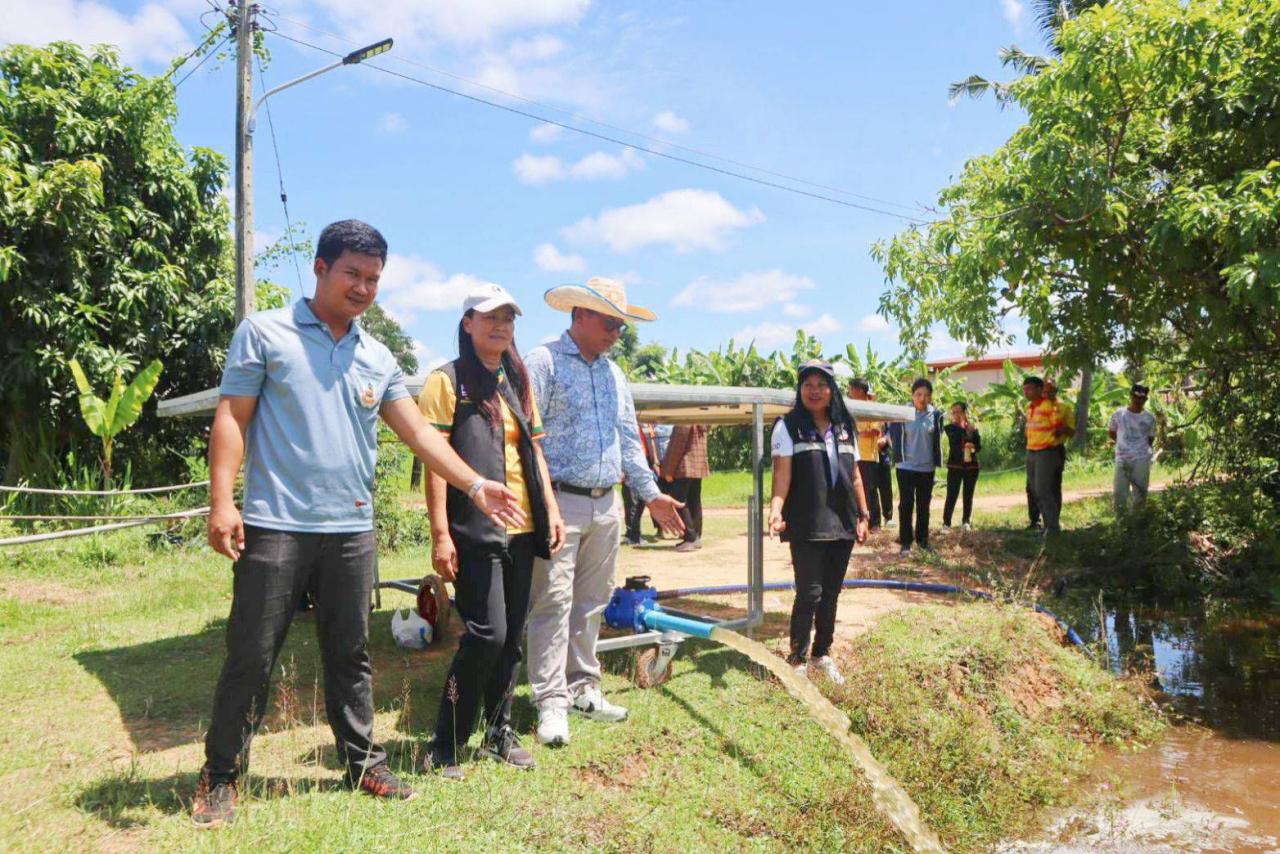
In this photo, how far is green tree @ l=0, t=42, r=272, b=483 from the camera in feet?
38.6

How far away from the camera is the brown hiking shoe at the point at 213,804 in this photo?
319cm

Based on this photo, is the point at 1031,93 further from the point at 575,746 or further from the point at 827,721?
the point at 575,746

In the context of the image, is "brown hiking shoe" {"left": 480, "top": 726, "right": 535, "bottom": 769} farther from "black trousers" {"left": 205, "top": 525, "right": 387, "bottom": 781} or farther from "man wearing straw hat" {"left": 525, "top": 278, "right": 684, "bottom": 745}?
"black trousers" {"left": 205, "top": 525, "right": 387, "bottom": 781}

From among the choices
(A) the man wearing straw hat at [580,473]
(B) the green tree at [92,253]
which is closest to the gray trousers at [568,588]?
(A) the man wearing straw hat at [580,473]

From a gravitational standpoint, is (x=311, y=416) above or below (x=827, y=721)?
above

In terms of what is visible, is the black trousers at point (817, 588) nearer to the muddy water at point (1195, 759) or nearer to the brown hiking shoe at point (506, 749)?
the muddy water at point (1195, 759)

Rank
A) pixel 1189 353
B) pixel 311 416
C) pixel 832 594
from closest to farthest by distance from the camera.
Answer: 1. pixel 311 416
2. pixel 832 594
3. pixel 1189 353

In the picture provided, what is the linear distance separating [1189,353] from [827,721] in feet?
27.6

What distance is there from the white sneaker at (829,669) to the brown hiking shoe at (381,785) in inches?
105

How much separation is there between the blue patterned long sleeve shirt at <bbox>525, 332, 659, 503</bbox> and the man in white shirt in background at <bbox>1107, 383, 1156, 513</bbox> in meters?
9.24

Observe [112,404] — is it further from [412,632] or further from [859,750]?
[859,750]

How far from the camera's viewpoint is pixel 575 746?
4.29m

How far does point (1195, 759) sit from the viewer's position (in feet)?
18.3

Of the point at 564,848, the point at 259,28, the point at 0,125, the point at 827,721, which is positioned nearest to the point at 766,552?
the point at 827,721
